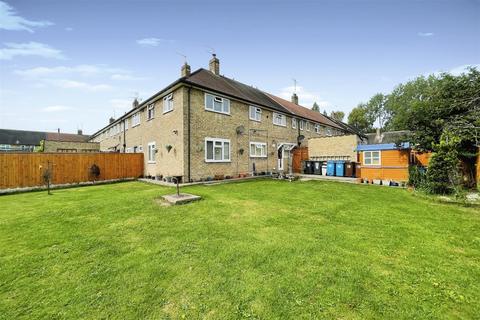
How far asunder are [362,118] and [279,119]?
4283 cm

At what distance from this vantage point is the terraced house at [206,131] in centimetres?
1298

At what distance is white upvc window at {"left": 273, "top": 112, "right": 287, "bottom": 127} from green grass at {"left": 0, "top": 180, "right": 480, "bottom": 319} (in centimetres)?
1487

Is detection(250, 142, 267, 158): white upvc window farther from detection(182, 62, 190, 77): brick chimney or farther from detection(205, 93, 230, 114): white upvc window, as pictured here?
detection(182, 62, 190, 77): brick chimney

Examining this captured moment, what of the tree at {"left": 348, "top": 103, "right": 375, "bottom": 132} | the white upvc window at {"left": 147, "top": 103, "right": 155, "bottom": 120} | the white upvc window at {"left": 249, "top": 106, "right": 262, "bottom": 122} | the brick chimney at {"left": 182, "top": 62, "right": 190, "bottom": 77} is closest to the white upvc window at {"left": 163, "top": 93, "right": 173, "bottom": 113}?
the white upvc window at {"left": 147, "top": 103, "right": 155, "bottom": 120}

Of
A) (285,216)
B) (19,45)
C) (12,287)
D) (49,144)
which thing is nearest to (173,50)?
(19,45)

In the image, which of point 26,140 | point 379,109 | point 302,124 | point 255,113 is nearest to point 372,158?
point 255,113

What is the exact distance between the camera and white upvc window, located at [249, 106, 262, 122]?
56.9 ft

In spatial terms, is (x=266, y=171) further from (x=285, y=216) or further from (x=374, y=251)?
(x=374, y=251)

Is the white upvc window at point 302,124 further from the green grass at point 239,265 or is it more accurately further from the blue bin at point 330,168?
the green grass at point 239,265

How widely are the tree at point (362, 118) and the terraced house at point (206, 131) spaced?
133ft

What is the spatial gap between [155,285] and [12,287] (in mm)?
2019

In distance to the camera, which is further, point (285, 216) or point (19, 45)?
point (19, 45)

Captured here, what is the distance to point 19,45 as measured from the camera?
28.9ft

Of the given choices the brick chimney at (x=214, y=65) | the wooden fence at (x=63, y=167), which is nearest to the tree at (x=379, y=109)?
the brick chimney at (x=214, y=65)
